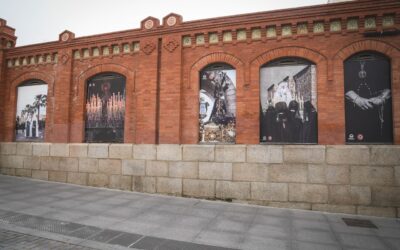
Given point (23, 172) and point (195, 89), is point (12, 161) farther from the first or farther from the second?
point (195, 89)

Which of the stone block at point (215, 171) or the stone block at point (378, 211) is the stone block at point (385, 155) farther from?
the stone block at point (215, 171)

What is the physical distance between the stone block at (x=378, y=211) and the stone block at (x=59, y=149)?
10490mm

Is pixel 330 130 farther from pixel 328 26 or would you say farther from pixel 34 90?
pixel 34 90

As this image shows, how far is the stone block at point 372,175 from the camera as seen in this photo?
7633 mm

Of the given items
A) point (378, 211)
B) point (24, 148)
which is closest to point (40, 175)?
point (24, 148)

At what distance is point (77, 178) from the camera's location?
10.5 meters

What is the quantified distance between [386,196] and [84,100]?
1098 centimetres

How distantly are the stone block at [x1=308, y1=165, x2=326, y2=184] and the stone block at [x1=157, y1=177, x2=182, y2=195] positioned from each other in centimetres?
418

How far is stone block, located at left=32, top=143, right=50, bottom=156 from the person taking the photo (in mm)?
11103

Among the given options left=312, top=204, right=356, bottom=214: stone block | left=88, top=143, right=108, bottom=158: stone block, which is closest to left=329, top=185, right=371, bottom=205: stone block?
left=312, top=204, right=356, bottom=214: stone block

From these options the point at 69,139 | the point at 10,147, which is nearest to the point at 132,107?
the point at 69,139

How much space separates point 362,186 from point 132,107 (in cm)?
803

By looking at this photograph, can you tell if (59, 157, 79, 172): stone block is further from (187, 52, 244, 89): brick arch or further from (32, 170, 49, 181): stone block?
(187, 52, 244, 89): brick arch

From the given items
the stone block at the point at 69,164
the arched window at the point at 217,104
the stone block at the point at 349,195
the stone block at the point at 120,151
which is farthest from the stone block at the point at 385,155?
the stone block at the point at 69,164
